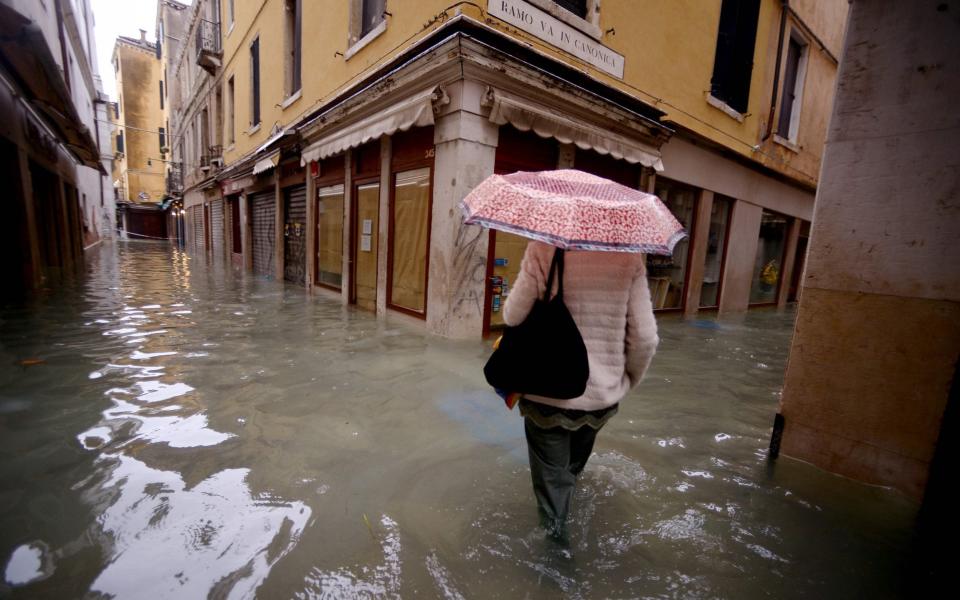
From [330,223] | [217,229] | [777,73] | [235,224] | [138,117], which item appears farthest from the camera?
[138,117]

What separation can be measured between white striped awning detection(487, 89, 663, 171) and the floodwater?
345 centimetres

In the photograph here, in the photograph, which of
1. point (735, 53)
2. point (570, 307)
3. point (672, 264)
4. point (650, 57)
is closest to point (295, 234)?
point (650, 57)

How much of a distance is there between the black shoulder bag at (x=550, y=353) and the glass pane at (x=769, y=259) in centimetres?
1244

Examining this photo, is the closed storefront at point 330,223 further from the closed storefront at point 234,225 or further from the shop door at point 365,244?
the closed storefront at point 234,225

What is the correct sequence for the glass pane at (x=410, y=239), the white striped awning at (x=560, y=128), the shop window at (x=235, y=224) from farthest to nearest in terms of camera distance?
the shop window at (x=235, y=224) → the glass pane at (x=410, y=239) → the white striped awning at (x=560, y=128)

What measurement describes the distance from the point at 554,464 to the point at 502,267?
15.4 feet

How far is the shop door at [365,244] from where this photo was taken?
787cm

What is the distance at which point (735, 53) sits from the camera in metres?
9.45

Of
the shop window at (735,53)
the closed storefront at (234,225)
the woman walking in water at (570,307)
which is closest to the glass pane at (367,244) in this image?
the woman walking in water at (570,307)

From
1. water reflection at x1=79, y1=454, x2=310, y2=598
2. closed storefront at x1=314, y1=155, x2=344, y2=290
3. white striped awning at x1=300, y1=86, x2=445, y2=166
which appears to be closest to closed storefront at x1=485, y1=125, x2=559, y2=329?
white striped awning at x1=300, y1=86, x2=445, y2=166

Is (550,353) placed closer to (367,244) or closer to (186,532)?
(186,532)

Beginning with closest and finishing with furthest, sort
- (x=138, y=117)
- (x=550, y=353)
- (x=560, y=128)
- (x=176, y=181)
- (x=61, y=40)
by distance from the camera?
(x=550, y=353) < (x=560, y=128) < (x=61, y=40) < (x=176, y=181) < (x=138, y=117)

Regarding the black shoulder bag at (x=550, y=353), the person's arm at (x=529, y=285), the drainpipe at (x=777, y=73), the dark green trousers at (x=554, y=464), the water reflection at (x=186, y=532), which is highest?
the drainpipe at (x=777, y=73)

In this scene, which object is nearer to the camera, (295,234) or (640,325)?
(640,325)
